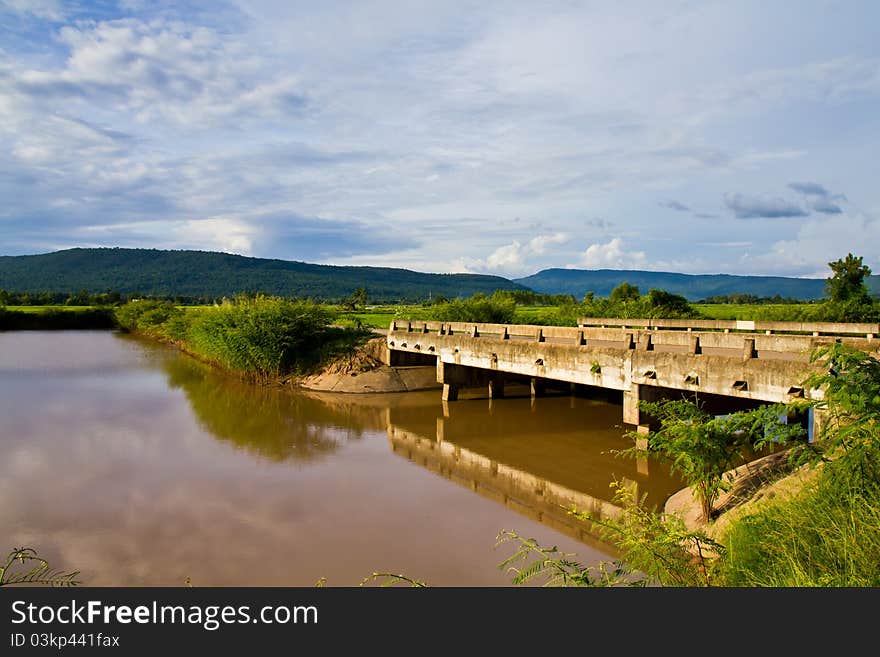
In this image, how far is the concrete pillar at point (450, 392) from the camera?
1005 inches

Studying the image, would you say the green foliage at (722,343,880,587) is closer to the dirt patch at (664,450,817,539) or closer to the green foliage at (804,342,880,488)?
the green foliage at (804,342,880,488)

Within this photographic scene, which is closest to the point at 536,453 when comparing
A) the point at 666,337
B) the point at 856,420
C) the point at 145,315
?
the point at 666,337

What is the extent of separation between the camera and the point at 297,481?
1502 cm

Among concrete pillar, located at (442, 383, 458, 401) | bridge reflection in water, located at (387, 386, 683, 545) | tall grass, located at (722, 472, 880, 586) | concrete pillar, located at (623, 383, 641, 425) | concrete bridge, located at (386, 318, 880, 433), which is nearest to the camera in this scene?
tall grass, located at (722, 472, 880, 586)

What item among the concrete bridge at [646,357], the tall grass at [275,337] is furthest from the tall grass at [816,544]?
the tall grass at [275,337]

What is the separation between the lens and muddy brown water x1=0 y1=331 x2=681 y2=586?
1039cm

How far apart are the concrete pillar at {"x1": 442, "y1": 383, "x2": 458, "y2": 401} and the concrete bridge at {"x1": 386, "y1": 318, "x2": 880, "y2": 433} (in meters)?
0.03

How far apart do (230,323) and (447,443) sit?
18776 millimetres

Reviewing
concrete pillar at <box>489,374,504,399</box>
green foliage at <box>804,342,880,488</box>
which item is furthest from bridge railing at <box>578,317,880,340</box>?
green foliage at <box>804,342,880,488</box>

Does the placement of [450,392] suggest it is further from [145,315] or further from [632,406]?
[145,315]

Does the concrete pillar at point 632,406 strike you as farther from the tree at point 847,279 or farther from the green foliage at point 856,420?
the tree at point 847,279

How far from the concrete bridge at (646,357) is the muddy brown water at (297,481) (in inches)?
65.7
